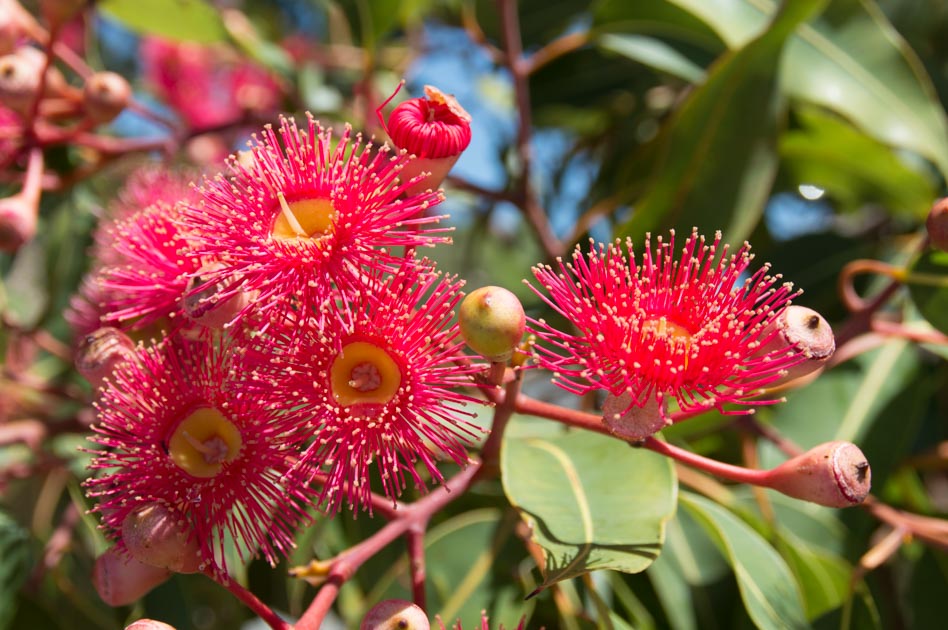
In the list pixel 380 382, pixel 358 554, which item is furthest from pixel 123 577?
pixel 380 382

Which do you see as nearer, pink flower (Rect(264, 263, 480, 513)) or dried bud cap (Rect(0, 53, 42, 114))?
pink flower (Rect(264, 263, 480, 513))

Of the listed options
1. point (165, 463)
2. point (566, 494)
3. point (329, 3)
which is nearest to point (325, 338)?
point (165, 463)

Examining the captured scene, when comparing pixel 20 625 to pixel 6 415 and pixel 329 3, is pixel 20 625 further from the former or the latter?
pixel 329 3

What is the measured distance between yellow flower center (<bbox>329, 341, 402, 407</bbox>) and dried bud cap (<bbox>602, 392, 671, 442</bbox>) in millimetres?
272

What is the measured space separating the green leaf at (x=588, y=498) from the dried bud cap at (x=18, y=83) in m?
0.99

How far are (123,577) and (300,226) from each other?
48 centimetres

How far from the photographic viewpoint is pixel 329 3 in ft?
7.00

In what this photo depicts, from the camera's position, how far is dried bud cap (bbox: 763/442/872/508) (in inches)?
39.9

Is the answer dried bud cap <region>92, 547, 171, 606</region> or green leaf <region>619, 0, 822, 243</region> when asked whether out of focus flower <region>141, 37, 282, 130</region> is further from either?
dried bud cap <region>92, 547, 171, 606</region>

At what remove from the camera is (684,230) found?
1490 mm

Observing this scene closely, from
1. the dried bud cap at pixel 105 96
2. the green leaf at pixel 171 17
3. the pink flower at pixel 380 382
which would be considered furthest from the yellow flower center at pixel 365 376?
the green leaf at pixel 171 17

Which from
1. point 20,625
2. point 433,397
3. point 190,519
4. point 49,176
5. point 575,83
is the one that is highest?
point 575,83

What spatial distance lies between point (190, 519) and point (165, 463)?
85 mm

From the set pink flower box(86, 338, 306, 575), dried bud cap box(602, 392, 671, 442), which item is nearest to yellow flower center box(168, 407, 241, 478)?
pink flower box(86, 338, 306, 575)
